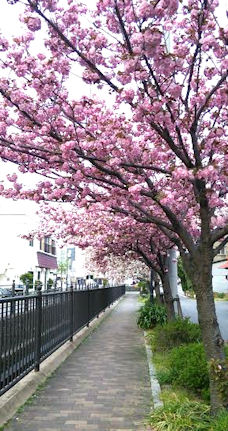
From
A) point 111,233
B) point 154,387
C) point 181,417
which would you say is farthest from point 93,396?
point 111,233

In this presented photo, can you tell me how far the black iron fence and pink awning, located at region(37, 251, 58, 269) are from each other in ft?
143

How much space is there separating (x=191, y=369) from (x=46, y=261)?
2078 inches

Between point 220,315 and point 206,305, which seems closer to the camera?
point 206,305

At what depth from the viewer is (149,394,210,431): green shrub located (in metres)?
5.01

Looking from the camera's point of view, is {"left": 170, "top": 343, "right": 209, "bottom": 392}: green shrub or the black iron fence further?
{"left": 170, "top": 343, "right": 209, "bottom": 392}: green shrub

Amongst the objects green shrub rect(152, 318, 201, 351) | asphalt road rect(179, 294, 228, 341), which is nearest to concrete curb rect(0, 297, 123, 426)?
green shrub rect(152, 318, 201, 351)

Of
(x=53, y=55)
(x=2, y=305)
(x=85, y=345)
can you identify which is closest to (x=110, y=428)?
(x=2, y=305)

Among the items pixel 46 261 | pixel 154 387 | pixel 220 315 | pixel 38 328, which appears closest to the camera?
pixel 154 387

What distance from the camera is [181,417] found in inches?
207

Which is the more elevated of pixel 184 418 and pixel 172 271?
pixel 172 271

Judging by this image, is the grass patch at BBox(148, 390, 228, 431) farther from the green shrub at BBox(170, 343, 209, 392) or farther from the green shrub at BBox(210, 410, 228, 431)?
the green shrub at BBox(170, 343, 209, 392)

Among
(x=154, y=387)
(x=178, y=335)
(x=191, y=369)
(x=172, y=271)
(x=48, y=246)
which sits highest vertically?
(x=48, y=246)

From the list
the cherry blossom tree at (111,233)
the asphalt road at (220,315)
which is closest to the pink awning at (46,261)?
the asphalt road at (220,315)

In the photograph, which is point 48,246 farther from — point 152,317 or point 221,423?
point 221,423
